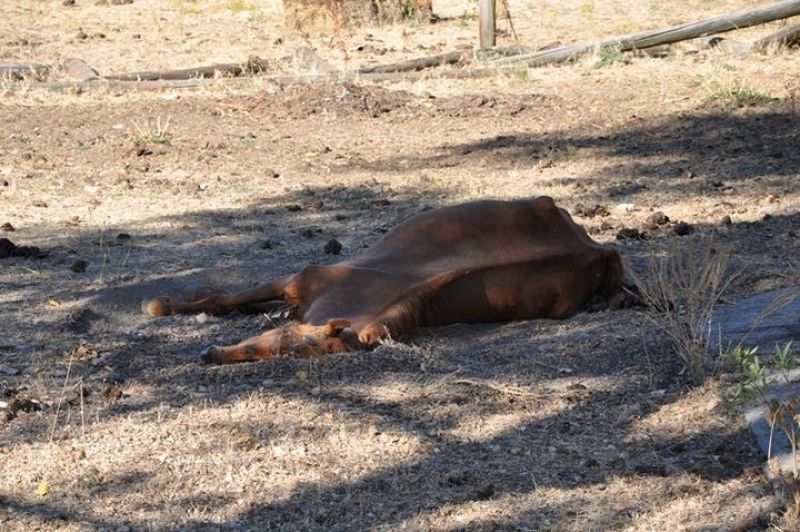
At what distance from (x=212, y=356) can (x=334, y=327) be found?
0.48 metres

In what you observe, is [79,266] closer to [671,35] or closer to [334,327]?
[334,327]

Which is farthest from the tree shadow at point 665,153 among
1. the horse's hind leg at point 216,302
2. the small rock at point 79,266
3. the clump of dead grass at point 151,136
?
the horse's hind leg at point 216,302

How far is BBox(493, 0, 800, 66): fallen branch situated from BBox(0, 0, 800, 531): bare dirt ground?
10.0 inches

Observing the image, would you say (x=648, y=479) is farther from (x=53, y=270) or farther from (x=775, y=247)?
(x=53, y=270)

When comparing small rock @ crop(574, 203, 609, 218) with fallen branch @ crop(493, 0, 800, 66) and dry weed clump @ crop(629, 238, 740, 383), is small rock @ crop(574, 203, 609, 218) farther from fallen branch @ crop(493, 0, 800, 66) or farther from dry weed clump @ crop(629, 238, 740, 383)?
fallen branch @ crop(493, 0, 800, 66)

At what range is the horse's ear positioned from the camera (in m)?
4.96

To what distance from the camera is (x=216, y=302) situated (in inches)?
227

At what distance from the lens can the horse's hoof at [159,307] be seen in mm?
5789

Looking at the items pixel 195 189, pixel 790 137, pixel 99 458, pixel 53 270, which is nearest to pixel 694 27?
pixel 790 137

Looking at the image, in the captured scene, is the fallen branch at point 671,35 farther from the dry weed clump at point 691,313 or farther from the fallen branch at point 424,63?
the dry weed clump at point 691,313

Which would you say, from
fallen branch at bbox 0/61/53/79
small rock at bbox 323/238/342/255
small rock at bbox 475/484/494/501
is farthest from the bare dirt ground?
fallen branch at bbox 0/61/53/79

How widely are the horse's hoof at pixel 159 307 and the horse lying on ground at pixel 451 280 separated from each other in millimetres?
394

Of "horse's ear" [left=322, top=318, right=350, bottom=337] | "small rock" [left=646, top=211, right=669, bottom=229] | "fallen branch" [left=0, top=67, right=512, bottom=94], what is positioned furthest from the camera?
"fallen branch" [left=0, top=67, right=512, bottom=94]

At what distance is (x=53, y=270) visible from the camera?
6.71m
